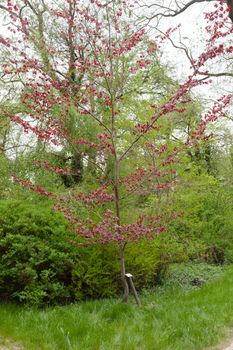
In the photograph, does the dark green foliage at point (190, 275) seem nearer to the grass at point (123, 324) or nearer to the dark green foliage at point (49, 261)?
the dark green foliage at point (49, 261)

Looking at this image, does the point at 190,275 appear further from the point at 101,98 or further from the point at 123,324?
the point at 101,98

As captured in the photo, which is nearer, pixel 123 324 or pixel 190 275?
pixel 123 324

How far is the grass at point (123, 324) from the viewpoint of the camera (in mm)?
3811

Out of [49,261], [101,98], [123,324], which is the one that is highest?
[101,98]

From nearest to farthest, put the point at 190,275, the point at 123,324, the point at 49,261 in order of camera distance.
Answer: the point at 123,324, the point at 49,261, the point at 190,275

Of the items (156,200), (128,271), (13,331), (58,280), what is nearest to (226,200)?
(156,200)

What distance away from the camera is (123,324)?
4.37 meters

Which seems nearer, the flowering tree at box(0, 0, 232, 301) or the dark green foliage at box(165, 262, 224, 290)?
the flowering tree at box(0, 0, 232, 301)

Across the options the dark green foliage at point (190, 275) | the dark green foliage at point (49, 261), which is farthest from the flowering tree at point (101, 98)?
the dark green foliage at point (190, 275)

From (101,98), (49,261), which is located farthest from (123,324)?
(101,98)

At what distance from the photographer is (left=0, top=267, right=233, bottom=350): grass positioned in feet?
12.5

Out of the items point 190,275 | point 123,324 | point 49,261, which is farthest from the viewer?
point 190,275

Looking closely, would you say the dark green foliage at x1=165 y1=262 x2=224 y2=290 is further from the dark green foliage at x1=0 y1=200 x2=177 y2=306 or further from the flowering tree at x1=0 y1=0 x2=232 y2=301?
the flowering tree at x1=0 y1=0 x2=232 y2=301

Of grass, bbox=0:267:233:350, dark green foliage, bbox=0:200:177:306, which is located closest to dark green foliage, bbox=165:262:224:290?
dark green foliage, bbox=0:200:177:306
